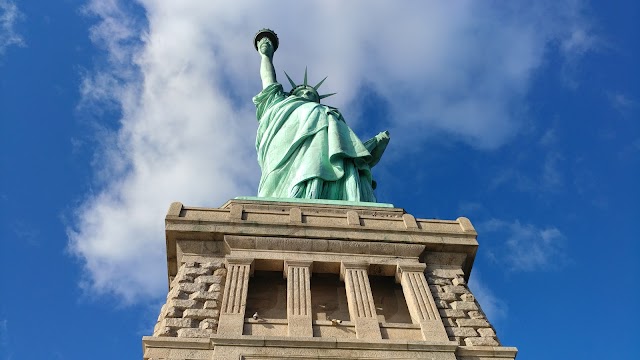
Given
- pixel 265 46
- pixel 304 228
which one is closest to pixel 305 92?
pixel 265 46

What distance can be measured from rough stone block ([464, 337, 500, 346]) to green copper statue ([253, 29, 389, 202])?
6.52 meters

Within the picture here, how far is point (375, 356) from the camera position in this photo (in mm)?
9703

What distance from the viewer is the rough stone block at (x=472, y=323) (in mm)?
10797

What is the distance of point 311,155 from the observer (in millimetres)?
18047

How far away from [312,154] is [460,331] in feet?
28.2

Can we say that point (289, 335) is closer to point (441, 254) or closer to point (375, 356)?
point (375, 356)

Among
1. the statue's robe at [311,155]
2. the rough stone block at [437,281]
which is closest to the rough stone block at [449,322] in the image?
the rough stone block at [437,281]

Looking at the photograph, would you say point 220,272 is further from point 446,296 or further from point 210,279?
point 446,296

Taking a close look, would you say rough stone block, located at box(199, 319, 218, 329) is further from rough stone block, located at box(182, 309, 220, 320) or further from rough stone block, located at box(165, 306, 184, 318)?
rough stone block, located at box(165, 306, 184, 318)

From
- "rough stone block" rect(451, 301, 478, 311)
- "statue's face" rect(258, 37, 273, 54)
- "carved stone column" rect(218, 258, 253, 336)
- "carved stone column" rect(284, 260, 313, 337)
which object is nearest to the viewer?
"carved stone column" rect(218, 258, 253, 336)

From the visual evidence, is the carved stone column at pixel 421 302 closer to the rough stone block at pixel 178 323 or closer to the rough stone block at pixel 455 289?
the rough stone block at pixel 455 289

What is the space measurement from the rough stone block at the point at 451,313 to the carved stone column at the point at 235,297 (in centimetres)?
347

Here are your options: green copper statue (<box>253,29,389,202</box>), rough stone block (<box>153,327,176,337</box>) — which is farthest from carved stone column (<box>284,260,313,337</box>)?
green copper statue (<box>253,29,389,202</box>)

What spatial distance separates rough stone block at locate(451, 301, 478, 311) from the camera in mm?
11164
